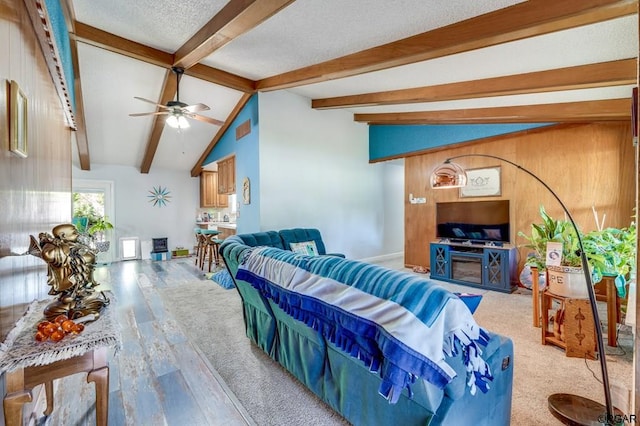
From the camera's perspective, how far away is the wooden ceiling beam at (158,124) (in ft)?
13.8

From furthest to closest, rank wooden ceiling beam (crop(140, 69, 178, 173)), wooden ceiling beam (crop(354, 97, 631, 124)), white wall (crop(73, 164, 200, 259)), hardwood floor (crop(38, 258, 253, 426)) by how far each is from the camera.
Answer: white wall (crop(73, 164, 200, 259)) → wooden ceiling beam (crop(140, 69, 178, 173)) → wooden ceiling beam (crop(354, 97, 631, 124)) → hardwood floor (crop(38, 258, 253, 426))

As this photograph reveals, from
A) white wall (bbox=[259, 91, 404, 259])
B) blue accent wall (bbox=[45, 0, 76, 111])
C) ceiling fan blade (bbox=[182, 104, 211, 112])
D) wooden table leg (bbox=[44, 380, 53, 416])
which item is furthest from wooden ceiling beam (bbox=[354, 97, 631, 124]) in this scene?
wooden table leg (bbox=[44, 380, 53, 416])

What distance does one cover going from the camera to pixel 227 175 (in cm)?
639

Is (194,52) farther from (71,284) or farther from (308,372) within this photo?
(308,372)

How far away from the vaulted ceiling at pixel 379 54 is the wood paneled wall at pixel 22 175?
4.54 feet

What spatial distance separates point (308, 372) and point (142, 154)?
22.2 feet

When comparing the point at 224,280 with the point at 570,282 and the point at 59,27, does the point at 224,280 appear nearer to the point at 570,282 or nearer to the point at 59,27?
the point at 59,27

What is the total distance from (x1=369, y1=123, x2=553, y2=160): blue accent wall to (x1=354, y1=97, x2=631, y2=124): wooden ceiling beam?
0.22 meters

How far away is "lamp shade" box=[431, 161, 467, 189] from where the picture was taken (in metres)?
3.32

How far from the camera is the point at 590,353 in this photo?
Answer: 2.25 metres

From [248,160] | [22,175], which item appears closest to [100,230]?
[248,160]

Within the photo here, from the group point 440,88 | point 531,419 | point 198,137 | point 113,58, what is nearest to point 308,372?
point 531,419

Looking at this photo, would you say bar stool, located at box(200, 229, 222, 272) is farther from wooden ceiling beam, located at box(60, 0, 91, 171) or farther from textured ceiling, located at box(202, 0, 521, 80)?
textured ceiling, located at box(202, 0, 521, 80)

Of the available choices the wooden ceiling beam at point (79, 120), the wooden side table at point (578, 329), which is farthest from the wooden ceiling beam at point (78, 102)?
the wooden side table at point (578, 329)
